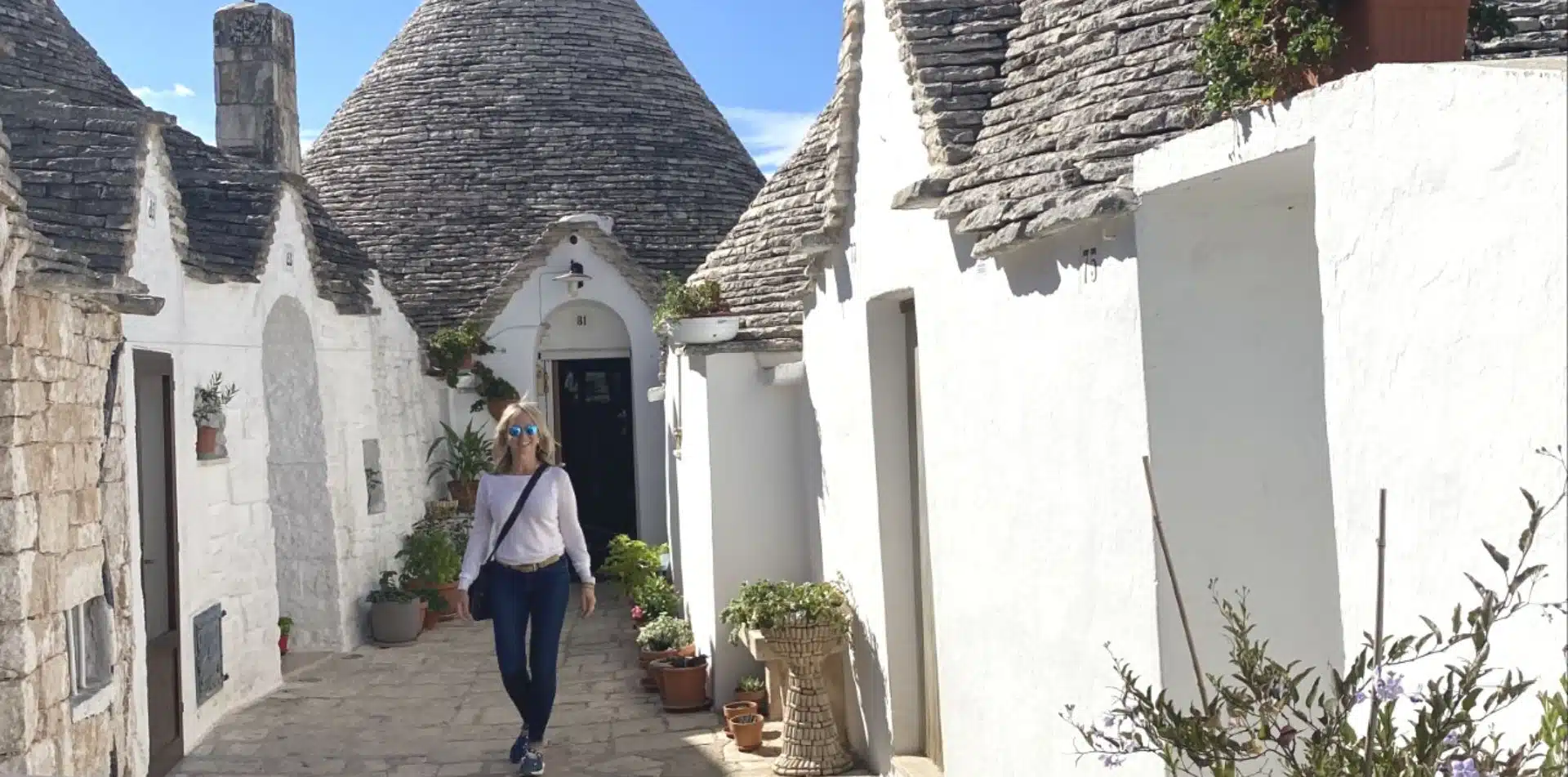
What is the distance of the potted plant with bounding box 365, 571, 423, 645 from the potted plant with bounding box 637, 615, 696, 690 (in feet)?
8.44

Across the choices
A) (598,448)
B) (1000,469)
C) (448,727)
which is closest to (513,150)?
(598,448)

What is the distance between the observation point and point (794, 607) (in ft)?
20.9

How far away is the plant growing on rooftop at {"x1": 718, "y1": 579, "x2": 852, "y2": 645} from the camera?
6.35 metres

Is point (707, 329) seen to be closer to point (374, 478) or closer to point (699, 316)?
point (699, 316)

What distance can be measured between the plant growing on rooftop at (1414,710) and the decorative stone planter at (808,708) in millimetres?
3643

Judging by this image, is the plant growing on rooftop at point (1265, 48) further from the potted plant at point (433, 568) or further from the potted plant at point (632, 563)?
the potted plant at point (433, 568)

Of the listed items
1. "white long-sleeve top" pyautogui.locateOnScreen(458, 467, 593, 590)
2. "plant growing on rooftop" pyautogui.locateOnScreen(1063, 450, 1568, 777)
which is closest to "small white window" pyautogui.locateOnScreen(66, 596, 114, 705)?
"white long-sleeve top" pyautogui.locateOnScreen(458, 467, 593, 590)

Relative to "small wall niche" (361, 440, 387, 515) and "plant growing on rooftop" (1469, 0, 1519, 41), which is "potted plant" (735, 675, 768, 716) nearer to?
"small wall niche" (361, 440, 387, 515)

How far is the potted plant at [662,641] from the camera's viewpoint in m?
8.59

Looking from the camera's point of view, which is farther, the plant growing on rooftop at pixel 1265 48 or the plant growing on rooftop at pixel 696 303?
the plant growing on rooftop at pixel 696 303

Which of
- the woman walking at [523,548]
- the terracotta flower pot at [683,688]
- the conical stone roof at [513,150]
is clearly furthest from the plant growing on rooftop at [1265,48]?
the conical stone roof at [513,150]

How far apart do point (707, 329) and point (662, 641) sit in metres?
2.21

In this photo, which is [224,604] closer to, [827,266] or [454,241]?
[827,266]

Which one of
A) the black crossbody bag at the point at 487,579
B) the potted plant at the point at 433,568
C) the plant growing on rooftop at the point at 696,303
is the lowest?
the potted plant at the point at 433,568
